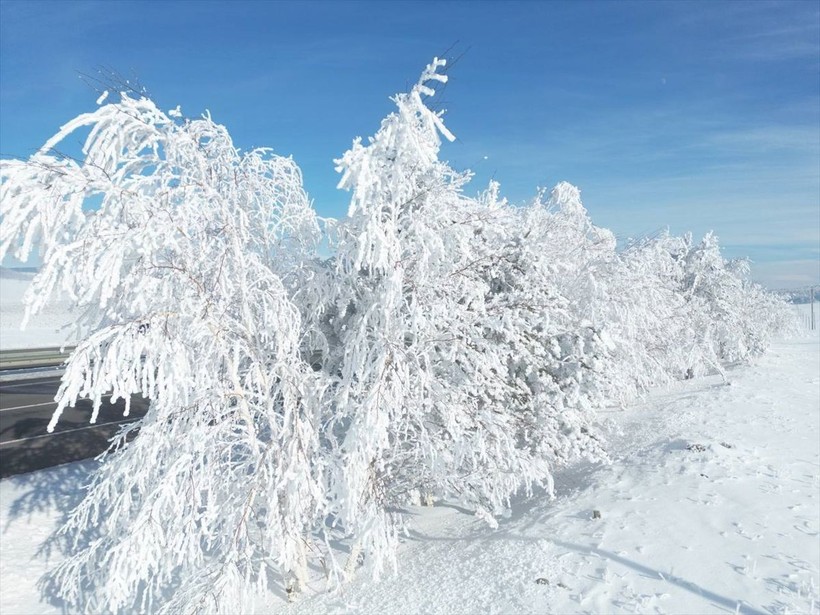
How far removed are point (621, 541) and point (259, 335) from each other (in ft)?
20.6

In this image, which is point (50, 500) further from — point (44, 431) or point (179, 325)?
point (179, 325)

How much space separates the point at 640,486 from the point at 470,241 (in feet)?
18.9

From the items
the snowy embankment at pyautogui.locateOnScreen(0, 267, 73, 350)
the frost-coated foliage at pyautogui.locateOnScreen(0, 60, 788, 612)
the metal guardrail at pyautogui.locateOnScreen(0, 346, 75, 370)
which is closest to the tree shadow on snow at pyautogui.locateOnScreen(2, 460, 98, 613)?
the frost-coated foliage at pyautogui.locateOnScreen(0, 60, 788, 612)

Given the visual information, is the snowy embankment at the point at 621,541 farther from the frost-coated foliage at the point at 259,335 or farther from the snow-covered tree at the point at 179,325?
the snow-covered tree at the point at 179,325

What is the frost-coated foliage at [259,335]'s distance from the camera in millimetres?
6266

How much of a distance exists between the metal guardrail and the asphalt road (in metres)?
9.08

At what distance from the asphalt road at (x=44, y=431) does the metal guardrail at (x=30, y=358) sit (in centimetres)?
908

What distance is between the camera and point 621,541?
8.26 m

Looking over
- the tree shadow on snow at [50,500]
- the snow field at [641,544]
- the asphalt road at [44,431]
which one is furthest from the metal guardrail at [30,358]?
the snow field at [641,544]

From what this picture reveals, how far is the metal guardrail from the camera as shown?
3172 centimetres

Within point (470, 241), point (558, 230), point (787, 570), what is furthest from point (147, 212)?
point (558, 230)

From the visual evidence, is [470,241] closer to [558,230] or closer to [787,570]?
[787,570]

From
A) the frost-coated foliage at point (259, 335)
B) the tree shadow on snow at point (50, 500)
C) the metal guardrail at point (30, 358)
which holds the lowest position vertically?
the tree shadow on snow at point (50, 500)

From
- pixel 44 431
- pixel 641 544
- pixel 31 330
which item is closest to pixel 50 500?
pixel 44 431
